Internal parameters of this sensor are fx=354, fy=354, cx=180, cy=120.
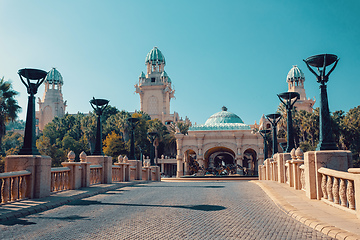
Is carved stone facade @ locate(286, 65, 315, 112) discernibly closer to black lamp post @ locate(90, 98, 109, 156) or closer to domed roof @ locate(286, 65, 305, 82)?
domed roof @ locate(286, 65, 305, 82)

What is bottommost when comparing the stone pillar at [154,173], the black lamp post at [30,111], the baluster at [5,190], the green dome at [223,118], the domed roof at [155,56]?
the stone pillar at [154,173]

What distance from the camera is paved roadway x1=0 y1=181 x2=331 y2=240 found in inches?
288

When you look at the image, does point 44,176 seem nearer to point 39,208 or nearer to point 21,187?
point 21,187

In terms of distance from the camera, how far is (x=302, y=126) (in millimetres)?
60625

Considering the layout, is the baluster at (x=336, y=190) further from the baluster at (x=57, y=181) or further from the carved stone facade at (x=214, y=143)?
the carved stone facade at (x=214, y=143)

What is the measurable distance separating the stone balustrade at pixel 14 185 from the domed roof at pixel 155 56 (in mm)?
90619

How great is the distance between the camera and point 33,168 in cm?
1202

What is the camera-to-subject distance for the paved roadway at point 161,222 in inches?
288

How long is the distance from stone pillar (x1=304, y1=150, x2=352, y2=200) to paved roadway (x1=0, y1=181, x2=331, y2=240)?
139 centimetres

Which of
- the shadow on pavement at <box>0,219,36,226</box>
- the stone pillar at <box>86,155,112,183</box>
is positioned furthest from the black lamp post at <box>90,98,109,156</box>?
the shadow on pavement at <box>0,219,36,226</box>

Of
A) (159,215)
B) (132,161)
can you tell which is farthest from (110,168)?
(159,215)

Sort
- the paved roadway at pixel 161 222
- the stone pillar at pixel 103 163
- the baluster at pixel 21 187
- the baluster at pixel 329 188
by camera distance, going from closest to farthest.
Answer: the paved roadway at pixel 161 222 → the baluster at pixel 329 188 → the baluster at pixel 21 187 → the stone pillar at pixel 103 163

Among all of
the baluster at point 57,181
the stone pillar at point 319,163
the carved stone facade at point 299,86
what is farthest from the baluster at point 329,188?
the carved stone facade at point 299,86

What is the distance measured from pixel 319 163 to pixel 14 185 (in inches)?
376
